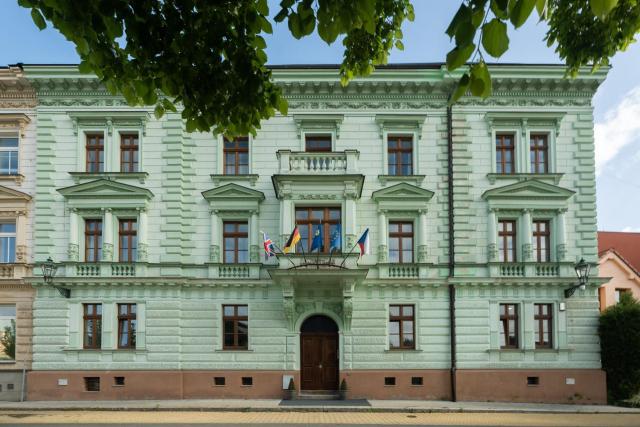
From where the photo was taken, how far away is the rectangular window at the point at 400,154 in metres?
22.5

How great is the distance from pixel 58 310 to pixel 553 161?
1891 cm

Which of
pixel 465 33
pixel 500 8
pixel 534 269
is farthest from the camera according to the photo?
pixel 534 269

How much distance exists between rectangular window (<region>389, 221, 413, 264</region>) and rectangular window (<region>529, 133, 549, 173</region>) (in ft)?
17.5

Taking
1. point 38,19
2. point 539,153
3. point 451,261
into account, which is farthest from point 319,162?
point 38,19

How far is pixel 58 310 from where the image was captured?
21391mm

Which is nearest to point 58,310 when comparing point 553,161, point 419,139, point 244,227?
point 244,227

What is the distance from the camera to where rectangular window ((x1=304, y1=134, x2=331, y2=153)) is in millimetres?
22578

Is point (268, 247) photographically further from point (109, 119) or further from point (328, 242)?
point (109, 119)

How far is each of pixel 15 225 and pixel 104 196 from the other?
3638 mm

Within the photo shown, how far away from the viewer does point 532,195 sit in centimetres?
2183

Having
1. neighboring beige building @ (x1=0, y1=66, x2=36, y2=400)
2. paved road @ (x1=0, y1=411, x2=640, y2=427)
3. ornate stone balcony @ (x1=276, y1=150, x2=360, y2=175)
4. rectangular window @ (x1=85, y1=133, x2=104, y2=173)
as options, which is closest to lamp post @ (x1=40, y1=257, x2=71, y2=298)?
neighboring beige building @ (x1=0, y1=66, x2=36, y2=400)

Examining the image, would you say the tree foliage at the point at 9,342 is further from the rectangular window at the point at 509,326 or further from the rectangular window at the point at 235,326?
the rectangular window at the point at 509,326

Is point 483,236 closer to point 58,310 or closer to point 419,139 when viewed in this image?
point 419,139

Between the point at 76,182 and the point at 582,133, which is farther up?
the point at 582,133
